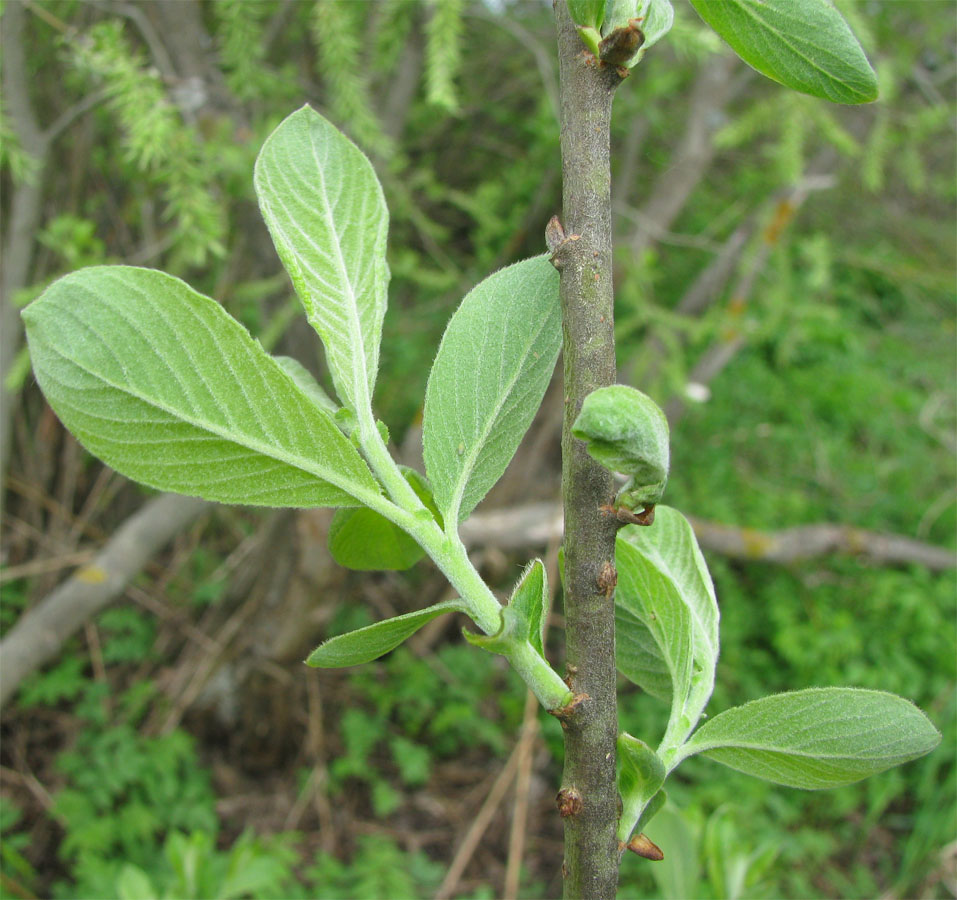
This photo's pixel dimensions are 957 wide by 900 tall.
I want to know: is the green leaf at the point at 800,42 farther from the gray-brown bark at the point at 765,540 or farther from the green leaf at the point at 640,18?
the gray-brown bark at the point at 765,540

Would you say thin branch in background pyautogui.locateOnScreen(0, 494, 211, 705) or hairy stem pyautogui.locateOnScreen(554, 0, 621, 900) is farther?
thin branch in background pyautogui.locateOnScreen(0, 494, 211, 705)

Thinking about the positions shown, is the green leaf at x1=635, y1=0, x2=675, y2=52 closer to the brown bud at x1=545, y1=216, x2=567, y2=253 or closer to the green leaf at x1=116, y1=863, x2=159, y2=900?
the brown bud at x1=545, y1=216, x2=567, y2=253

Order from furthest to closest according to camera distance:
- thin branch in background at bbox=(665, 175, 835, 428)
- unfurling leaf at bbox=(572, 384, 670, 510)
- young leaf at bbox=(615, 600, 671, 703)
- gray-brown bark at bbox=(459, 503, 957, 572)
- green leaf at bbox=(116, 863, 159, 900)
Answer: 1. thin branch in background at bbox=(665, 175, 835, 428)
2. gray-brown bark at bbox=(459, 503, 957, 572)
3. green leaf at bbox=(116, 863, 159, 900)
4. young leaf at bbox=(615, 600, 671, 703)
5. unfurling leaf at bbox=(572, 384, 670, 510)

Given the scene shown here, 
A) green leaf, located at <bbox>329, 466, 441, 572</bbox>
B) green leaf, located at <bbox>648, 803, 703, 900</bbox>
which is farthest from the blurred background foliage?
green leaf, located at <bbox>329, 466, 441, 572</bbox>

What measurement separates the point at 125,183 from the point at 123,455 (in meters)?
1.76

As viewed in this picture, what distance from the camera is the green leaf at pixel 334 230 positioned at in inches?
11.7

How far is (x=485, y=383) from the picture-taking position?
29 centimetres


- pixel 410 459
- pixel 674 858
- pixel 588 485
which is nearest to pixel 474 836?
pixel 410 459

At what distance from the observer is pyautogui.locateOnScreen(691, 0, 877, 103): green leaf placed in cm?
26

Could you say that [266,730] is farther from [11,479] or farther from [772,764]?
[772,764]

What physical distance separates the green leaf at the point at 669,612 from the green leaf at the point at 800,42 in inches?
6.7

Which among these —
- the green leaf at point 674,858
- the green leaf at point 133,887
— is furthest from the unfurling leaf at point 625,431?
the green leaf at point 133,887

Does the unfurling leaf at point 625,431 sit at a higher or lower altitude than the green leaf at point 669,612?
higher

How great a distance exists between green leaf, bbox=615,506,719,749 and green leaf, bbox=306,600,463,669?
0.09m
